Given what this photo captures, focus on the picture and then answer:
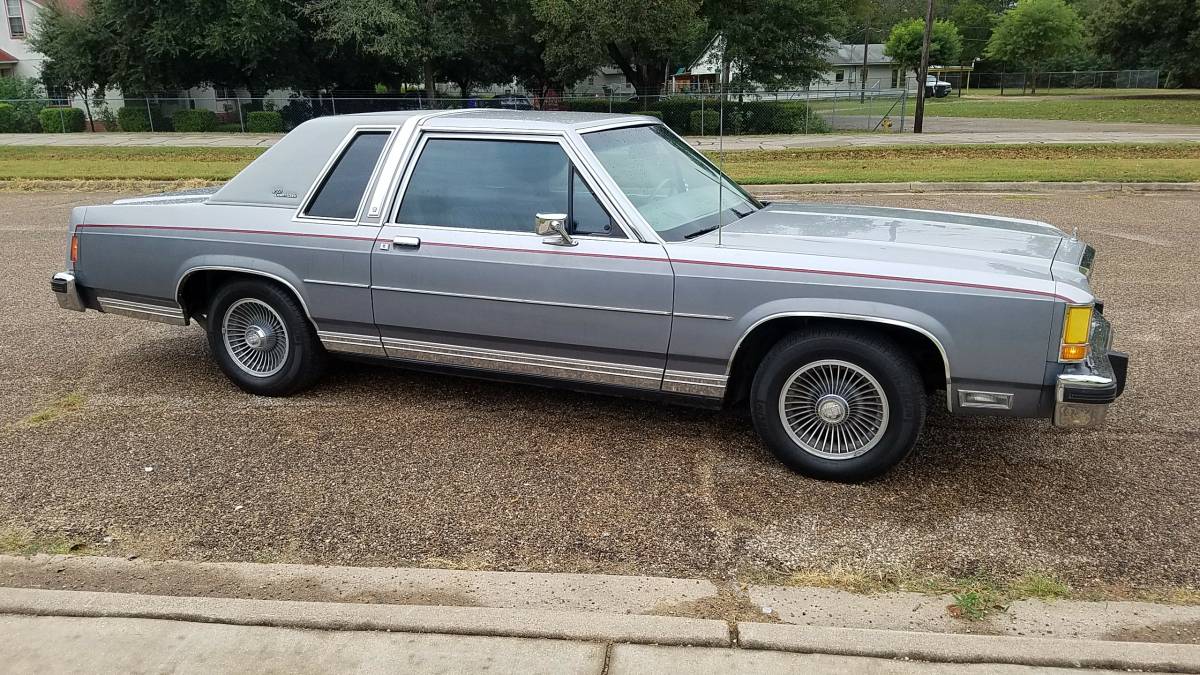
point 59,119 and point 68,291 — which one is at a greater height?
point 68,291

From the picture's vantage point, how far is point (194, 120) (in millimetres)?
32406

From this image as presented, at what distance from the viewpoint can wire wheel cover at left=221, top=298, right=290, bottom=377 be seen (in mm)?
5367

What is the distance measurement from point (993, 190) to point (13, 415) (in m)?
13.6

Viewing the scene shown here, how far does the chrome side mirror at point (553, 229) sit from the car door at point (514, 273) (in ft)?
0.07

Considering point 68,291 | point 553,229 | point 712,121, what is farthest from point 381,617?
point 712,121

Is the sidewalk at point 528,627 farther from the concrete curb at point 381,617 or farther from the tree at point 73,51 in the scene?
the tree at point 73,51

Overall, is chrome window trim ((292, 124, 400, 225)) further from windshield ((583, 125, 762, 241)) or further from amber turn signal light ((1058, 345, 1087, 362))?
amber turn signal light ((1058, 345, 1087, 362))

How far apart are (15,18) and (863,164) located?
43.4 m

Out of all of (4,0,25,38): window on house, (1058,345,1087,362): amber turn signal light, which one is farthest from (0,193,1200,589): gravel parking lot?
(4,0,25,38): window on house

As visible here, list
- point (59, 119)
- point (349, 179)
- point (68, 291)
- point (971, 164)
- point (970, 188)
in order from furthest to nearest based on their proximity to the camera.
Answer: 1. point (59, 119)
2. point (971, 164)
3. point (970, 188)
4. point (68, 291)
5. point (349, 179)

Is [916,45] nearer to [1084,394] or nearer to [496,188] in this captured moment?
[496,188]

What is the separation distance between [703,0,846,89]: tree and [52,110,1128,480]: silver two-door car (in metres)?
29.3

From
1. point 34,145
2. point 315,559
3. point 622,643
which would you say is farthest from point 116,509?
point 34,145

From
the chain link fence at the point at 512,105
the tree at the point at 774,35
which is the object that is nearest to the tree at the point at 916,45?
the tree at the point at 774,35
